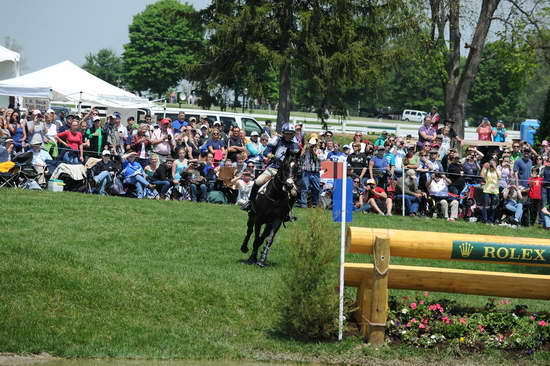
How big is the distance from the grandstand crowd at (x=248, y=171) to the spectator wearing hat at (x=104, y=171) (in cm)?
3

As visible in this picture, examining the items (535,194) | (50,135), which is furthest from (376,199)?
(50,135)

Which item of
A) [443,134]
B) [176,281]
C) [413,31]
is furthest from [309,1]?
[176,281]

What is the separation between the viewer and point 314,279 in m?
11.0

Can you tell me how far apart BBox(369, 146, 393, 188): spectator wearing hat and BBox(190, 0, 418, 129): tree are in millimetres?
14562

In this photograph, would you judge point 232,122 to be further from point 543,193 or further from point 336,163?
point 336,163

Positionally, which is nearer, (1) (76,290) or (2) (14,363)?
(2) (14,363)

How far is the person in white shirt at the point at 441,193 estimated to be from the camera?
22984 millimetres

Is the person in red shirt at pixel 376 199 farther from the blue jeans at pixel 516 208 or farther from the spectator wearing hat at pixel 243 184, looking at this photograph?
the blue jeans at pixel 516 208

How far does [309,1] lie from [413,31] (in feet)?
16.7

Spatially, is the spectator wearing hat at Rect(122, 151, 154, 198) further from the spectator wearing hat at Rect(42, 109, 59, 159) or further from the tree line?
the tree line

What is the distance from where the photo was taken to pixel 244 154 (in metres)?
23.7

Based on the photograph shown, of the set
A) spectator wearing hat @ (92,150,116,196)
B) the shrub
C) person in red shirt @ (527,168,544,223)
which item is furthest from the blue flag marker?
spectator wearing hat @ (92,150,116,196)

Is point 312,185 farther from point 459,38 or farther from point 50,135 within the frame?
point 459,38

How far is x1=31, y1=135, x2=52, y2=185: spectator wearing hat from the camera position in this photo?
2297 cm
